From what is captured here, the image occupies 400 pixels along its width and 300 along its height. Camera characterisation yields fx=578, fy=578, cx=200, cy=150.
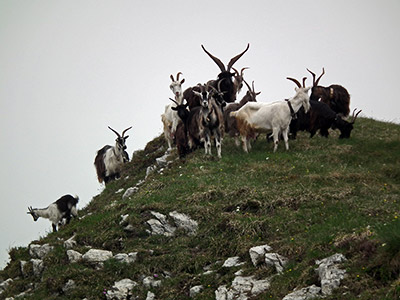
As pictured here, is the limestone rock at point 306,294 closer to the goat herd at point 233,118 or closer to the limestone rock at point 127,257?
the limestone rock at point 127,257

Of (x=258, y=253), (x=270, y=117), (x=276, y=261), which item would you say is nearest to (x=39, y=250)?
(x=258, y=253)

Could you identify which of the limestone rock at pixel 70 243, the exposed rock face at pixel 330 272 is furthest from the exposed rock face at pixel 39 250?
the exposed rock face at pixel 330 272

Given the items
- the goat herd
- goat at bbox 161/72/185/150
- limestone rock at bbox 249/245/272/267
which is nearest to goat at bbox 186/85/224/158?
the goat herd

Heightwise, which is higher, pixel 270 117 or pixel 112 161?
pixel 112 161

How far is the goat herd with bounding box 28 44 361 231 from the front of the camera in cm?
1919

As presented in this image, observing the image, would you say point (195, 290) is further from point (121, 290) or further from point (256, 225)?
point (256, 225)

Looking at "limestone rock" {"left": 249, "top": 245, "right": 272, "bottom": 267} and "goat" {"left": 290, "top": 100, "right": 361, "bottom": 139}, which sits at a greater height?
"goat" {"left": 290, "top": 100, "right": 361, "bottom": 139}

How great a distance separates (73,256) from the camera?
45.8 ft

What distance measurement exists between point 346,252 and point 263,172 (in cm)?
690

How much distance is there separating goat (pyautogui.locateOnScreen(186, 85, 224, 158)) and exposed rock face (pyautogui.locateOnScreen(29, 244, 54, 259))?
21.4ft

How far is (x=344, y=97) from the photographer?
23.6 meters

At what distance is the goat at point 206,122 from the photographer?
62.1 feet

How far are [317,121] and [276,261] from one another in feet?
35.3

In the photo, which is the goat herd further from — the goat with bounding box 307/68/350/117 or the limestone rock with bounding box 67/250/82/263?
the limestone rock with bounding box 67/250/82/263
